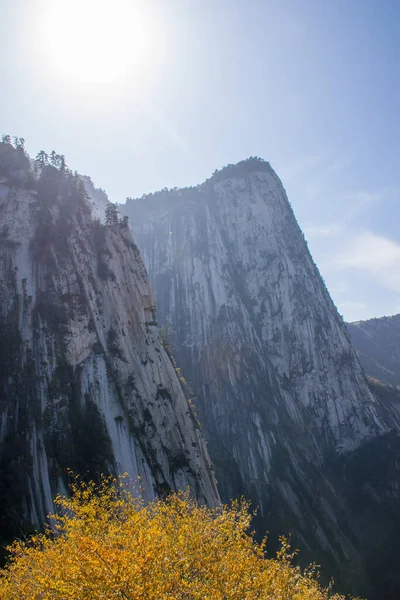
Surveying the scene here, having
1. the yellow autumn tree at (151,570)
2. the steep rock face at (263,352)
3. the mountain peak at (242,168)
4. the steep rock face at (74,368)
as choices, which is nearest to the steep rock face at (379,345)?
the steep rock face at (263,352)

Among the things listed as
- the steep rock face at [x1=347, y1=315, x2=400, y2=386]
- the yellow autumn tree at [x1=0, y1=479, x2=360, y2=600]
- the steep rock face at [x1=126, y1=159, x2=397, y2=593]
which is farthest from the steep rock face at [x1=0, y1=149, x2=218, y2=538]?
the steep rock face at [x1=347, y1=315, x2=400, y2=386]

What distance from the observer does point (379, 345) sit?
Result: 134 m

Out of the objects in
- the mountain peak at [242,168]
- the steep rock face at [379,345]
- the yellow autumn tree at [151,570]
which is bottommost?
the yellow autumn tree at [151,570]

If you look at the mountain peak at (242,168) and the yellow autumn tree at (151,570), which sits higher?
the mountain peak at (242,168)

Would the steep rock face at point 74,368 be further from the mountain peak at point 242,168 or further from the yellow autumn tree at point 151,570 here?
the mountain peak at point 242,168

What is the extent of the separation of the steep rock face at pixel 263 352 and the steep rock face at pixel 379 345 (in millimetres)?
36499

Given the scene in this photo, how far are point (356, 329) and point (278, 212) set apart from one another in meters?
67.7

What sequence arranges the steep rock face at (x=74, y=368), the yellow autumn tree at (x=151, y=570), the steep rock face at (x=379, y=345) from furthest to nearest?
the steep rock face at (x=379, y=345) < the steep rock face at (x=74, y=368) < the yellow autumn tree at (x=151, y=570)

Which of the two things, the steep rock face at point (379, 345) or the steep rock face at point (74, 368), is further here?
the steep rock face at point (379, 345)

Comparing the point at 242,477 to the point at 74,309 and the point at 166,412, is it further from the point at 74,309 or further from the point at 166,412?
the point at 74,309

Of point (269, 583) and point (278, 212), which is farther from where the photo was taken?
point (278, 212)

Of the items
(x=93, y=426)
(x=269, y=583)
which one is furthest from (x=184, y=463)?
(x=269, y=583)

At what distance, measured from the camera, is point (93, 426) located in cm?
3172

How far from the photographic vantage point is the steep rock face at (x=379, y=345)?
116 meters
